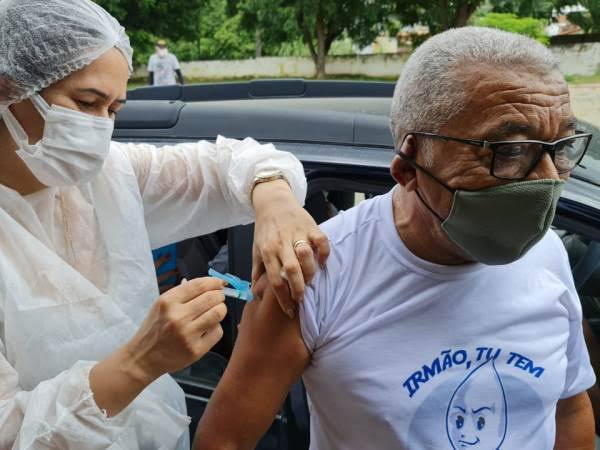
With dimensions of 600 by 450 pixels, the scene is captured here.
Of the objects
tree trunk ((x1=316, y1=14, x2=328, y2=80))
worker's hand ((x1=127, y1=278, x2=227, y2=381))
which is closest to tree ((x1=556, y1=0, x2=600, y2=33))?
tree trunk ((x1=316, y1=14, x2=328, y2=80))

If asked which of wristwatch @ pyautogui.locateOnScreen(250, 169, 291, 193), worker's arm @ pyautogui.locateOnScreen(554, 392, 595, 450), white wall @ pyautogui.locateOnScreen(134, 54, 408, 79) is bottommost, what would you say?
white wall @ pyautogui.locateOnScreen(134, 54, 408, 79)

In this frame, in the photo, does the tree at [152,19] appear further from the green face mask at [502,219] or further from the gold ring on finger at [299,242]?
the green face mask at [502,219]

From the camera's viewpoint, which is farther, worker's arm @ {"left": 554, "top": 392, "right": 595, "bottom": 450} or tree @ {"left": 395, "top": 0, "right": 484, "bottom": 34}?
tree @ {"left": 395, "top": 0, "right": 484, "bottom": 34}

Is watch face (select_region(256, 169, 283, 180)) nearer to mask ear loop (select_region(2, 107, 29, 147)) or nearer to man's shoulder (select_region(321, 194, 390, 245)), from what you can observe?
man's shoulder (select_region(321, 194, 390, 245))

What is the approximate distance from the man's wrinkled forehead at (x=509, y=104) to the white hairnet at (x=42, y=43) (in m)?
0.84

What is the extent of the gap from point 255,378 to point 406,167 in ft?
1.76

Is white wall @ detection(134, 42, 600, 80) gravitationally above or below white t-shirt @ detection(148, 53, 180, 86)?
below

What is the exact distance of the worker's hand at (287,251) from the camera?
4.03 feet

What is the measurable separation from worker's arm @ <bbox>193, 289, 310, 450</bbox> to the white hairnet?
0.68 meters

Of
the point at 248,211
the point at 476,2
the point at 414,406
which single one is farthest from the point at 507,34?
the point at 476,2

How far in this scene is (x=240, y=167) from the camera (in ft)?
5.60

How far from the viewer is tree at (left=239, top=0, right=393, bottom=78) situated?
29141mm

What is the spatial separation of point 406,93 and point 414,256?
0.33m

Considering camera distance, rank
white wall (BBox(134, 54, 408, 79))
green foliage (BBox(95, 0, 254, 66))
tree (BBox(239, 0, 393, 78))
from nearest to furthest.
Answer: tree (BBox(239, 0, 393, 78)) < white wall (BBox(134, 54, 408, 79)) < green foliage (BBox(95, 0, 254, 66))
